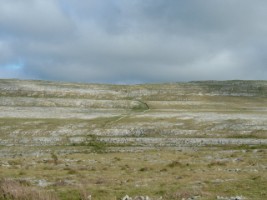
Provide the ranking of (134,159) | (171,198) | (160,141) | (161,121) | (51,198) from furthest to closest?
(161,121)
(160,141)
(134,159)
(171,198)
(51,198)

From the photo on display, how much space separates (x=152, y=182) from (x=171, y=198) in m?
6.91

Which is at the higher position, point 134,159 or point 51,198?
point 51,198

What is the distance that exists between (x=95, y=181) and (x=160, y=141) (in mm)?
43701

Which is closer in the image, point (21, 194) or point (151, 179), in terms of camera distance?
point (21, 194)

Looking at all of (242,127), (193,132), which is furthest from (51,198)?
(242,127)

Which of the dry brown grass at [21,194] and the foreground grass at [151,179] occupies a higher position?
the dry brown grass at [21,194]

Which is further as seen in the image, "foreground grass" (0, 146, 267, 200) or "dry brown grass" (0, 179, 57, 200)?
"foreground grass" (0, 146, 267, 200)

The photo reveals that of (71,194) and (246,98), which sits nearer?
(71,194)

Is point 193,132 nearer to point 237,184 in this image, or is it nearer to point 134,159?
point 134,159

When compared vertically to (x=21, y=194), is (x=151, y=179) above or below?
below

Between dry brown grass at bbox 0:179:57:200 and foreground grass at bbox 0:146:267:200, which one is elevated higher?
dry brown grass at bbox 0:179:57:200

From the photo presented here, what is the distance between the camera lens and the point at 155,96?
177500 mm

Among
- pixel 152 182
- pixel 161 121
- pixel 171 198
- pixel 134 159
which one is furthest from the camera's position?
pixel 161 121

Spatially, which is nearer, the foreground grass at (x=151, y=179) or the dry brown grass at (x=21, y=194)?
the dry brown grass at (x=21, y=194)
